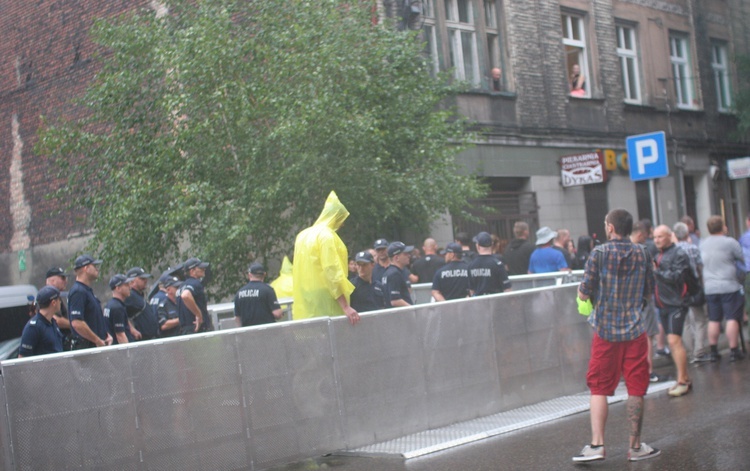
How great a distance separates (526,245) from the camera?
1494cm

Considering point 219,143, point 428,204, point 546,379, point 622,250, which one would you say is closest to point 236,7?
point 219,143

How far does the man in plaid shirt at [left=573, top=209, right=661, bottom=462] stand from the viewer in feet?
23.7

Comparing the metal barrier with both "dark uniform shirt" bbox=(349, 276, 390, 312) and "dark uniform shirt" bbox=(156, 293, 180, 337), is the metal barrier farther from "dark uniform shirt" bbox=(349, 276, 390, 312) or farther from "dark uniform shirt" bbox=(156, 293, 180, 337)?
"dark uniform shirt" bbox=(156, 293, 180, 337)

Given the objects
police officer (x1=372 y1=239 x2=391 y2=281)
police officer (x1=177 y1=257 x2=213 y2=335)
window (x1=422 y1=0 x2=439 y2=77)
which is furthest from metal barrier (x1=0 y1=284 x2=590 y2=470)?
window (x1=422 y1=0 x2=439 y2=77)

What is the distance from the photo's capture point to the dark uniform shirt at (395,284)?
11.0 metres

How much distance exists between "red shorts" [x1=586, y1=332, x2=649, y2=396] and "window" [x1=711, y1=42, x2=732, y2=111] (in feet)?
77.2

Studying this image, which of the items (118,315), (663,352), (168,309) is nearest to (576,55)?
(663,352)

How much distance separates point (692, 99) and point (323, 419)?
22555 millimetres

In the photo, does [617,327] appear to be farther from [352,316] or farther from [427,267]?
[427,267]

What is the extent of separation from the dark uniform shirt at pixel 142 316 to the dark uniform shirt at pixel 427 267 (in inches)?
178

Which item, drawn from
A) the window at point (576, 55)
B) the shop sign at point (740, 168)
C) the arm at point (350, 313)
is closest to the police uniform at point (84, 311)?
the arm at point (350, 313)

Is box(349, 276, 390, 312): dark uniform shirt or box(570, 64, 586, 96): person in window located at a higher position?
box(570, 64, 586, 96): person in window

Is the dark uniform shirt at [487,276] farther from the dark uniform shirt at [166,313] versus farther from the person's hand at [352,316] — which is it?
the dark uniform shirt at [166,313]

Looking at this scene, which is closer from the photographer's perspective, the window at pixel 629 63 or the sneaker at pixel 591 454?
the sneaker at pixel 591 454
